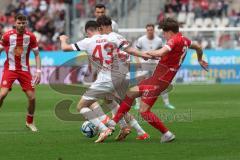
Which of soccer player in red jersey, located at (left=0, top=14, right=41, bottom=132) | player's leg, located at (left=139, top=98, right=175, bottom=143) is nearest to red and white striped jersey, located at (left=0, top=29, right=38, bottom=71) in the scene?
soccer player in red jersey, located at (left=0, top=14, right=41, bottom=132)

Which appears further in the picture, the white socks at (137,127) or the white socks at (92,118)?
the white socks at (137,127)

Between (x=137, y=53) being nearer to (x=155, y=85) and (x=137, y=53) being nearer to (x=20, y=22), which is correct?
(x=155, y=85)

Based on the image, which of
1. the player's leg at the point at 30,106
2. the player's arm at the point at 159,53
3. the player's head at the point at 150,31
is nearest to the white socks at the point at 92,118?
the player's arm at the point at 159,53

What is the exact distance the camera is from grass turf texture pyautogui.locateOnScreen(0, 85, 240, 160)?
11.2 m

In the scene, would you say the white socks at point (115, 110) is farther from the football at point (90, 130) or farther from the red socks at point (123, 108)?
the football at point (90, 130)

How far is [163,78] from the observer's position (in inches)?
506

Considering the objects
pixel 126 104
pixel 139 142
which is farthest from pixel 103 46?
pixel 139 142

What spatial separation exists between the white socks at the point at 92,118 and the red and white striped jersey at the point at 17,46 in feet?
8.44

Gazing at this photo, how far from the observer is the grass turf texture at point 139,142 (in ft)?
36.8

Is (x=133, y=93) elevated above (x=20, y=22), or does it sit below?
below

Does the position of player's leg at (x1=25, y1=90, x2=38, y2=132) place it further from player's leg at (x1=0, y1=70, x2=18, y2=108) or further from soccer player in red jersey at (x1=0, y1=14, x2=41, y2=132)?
player's leg at (x1=0, y1=70, x2=18, y2=108)

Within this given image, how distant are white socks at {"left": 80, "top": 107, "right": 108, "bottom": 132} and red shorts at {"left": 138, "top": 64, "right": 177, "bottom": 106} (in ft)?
2.79

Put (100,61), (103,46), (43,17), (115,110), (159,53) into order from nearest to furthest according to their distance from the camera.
A: (159,53) < (103,46) < (100,61) < (115,110) < (43,17)

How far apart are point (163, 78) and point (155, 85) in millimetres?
189
